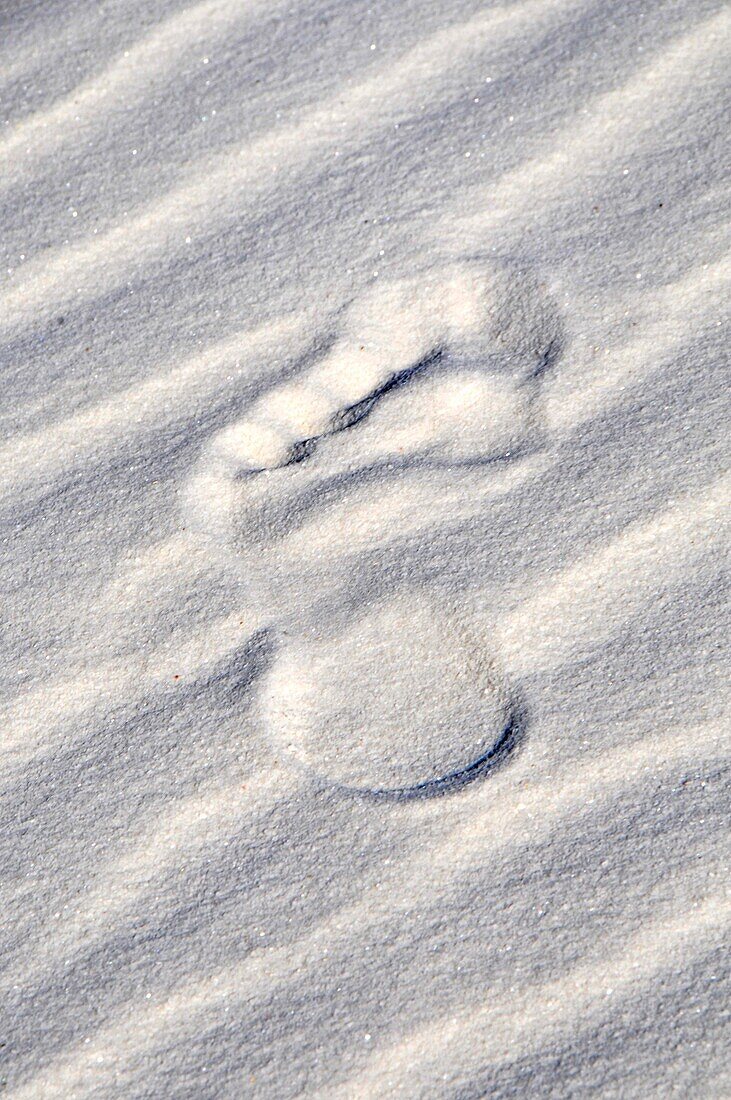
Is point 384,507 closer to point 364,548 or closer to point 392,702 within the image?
point 364,548

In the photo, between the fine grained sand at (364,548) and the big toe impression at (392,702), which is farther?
the big toe impression at (392,702)

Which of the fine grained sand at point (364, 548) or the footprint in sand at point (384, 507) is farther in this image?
the footprint in sand at point (384, 507)

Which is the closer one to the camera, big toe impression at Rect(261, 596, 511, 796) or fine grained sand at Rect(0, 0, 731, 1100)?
fine grained sand at Rect(0, 0, 731, 1100)

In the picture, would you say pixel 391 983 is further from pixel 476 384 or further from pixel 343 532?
pixel 476 384

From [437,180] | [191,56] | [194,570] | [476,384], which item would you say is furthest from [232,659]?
[191,56]

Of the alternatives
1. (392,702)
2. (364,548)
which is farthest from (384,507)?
(392,702)
